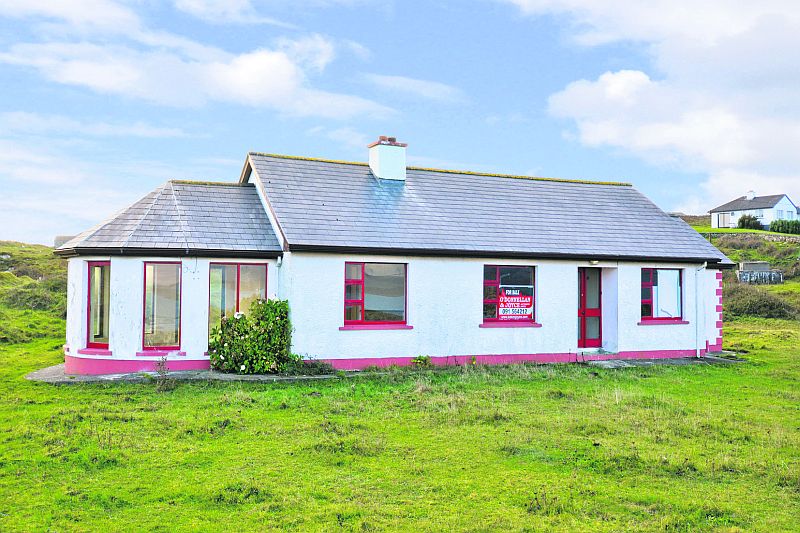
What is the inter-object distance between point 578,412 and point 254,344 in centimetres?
792

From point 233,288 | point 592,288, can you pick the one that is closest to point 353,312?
point 233,288

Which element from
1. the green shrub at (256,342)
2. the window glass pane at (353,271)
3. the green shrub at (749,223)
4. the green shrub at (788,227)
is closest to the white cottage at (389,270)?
the window glass pane at (353,271)

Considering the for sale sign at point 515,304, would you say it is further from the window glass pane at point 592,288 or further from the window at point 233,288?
the window at point 233,288

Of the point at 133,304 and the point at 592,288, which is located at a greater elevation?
the point at 592,288

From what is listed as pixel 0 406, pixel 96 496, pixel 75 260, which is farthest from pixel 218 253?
pixel 96 496

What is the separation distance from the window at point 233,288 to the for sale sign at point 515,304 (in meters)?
6.66

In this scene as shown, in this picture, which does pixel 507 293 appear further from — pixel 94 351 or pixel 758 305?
pixel 758 305

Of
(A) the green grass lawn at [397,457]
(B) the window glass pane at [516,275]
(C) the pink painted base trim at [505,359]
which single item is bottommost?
(A) the green grass lawn at [397,457]

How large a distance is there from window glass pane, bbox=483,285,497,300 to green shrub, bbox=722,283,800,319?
67.7ft

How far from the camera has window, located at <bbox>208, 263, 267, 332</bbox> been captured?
17078mm

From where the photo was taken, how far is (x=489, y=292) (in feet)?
63.0

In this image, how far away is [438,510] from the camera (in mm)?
7258

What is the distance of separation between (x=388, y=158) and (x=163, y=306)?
27.9 ft

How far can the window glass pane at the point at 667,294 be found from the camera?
21.2m
